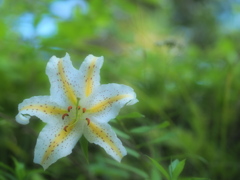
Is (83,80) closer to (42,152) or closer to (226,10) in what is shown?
(42,152)

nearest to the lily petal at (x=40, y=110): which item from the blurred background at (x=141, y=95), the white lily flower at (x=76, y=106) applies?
the white lily flower at (x=76, y=106)

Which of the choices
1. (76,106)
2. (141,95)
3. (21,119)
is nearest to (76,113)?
(76,106)

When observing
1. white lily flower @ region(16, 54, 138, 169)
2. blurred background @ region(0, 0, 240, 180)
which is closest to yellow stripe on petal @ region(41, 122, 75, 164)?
white lily flower @ region(16, 54, 138, 169)

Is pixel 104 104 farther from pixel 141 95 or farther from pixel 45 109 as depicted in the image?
pixel 141 95

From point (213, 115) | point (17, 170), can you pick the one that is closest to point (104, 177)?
point (213, 115)

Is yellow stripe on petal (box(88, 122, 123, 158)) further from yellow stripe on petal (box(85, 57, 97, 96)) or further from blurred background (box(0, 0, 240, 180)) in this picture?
blurred background (box(0, 0, 240, 180))

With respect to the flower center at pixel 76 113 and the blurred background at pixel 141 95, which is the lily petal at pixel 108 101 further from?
the blurred background at pixel 141 95

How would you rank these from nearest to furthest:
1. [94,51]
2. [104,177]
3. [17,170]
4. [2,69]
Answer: [17,170] → [104,177] → [94,51] → [2,69]
